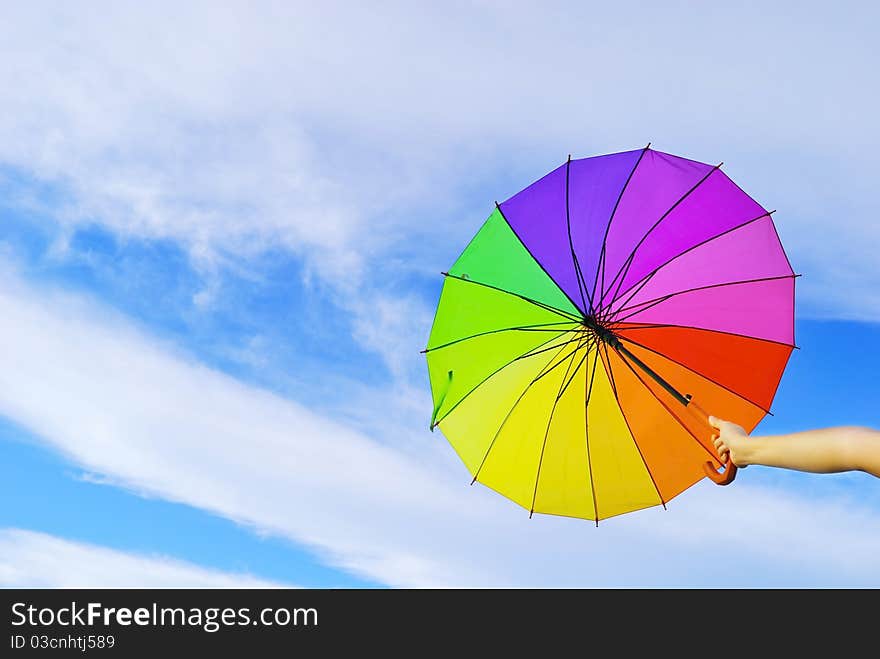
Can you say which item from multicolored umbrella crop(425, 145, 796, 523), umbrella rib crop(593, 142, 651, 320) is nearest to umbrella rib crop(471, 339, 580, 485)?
multicolored umbrella crop(425, 145, 796, 523)

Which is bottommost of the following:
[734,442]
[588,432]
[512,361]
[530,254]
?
[734,442]

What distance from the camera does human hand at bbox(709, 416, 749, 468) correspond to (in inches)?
121

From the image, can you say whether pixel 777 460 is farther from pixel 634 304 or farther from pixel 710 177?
pixel 710 177

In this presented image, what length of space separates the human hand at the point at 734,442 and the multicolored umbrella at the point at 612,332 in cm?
353

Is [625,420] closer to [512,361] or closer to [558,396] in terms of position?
[558,396]

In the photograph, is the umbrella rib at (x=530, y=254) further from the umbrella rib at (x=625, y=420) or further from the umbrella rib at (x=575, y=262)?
the umbrella rib at (x=625, y=420)

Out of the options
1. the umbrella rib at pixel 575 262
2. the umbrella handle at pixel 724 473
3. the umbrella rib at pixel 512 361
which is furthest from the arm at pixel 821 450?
the umbrella rib at pixel 512 361

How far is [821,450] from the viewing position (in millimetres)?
2537

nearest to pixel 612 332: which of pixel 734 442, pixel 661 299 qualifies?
pixel 661 299

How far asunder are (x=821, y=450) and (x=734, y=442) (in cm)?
61

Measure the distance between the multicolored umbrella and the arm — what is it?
13.1 feet

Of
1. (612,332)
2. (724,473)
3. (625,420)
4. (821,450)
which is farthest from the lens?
(625,420)

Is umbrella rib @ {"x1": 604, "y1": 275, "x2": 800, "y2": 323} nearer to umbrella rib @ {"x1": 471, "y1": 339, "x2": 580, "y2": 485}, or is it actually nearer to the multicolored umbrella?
the multicolored umbrella

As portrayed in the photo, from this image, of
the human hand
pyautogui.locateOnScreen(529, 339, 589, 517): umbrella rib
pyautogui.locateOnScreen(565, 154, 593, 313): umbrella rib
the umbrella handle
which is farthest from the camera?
pyautogui.locateOnScreen(529, 339, 589, 517): umbrella rib
